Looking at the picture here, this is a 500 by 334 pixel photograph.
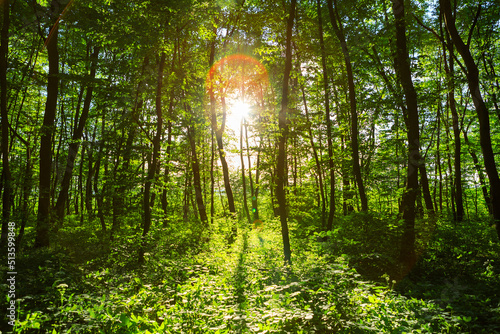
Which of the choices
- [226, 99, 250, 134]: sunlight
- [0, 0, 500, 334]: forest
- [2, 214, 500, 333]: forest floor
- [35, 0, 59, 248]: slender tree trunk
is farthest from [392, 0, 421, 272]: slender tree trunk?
[226, 99, 250, 134]: sunlight

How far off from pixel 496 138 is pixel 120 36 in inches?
1014

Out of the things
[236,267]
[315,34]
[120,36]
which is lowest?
[236,267]

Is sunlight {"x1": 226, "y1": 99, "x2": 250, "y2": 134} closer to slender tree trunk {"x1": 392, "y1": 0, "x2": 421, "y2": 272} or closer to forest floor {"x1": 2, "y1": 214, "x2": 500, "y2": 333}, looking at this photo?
forest floor {"x1": 2, "y1": 214, "x2": 500, "y2": 333}

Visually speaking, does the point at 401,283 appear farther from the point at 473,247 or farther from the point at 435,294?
the point at 473,247

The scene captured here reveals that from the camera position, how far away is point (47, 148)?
1031 cm

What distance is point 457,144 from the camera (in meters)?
14.0

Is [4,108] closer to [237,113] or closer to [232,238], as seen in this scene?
[232,238]

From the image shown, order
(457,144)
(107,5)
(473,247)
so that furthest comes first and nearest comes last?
1. (457,144)
2. (107,5)
3. (473,247)

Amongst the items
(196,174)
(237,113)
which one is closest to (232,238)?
(196,174)

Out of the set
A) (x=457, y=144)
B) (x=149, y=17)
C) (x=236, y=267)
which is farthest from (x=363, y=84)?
(x=236, y=267)

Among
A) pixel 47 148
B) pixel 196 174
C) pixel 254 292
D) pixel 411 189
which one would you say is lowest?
pixel 254 292

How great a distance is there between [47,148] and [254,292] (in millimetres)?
9608

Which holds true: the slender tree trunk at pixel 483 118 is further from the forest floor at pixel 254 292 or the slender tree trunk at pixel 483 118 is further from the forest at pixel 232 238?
the forest floor at pixel 254 292

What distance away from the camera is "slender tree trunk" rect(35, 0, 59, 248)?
9625 millimetres
